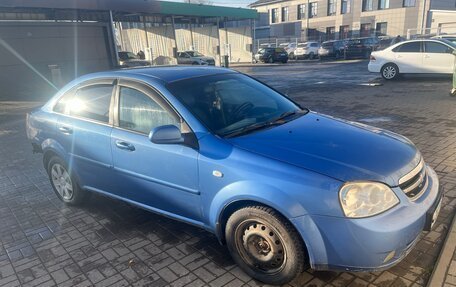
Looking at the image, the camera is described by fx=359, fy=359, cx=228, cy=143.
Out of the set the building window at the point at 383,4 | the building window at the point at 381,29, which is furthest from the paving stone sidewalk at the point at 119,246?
the building window at the point at 383,4

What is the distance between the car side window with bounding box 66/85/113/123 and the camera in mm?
3789

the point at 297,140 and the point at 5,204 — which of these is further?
the point at 5,204

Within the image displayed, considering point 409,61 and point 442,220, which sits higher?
point 409,61

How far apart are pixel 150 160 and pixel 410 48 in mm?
13247

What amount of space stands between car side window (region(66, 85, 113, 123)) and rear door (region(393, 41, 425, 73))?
12897 mm

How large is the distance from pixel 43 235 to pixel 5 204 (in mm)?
1263

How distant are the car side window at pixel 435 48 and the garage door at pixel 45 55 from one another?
15.6m

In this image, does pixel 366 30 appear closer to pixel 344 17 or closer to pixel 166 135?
pixel 344 17

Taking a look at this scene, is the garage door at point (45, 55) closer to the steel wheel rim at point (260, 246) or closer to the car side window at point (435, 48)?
the steel wheel rim at point (260, 246)

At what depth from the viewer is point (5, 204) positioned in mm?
4691

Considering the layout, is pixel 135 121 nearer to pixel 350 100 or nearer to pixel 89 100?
pixel 89 100

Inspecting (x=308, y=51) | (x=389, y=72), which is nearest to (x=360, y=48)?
(x=308, y=51)

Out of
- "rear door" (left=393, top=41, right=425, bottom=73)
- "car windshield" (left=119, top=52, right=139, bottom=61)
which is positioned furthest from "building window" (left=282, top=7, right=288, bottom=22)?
"rear door" (left=393, top=41, right=425, bottom=73)

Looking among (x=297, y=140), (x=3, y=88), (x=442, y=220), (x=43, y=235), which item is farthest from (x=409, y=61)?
(x=3, y=88)
